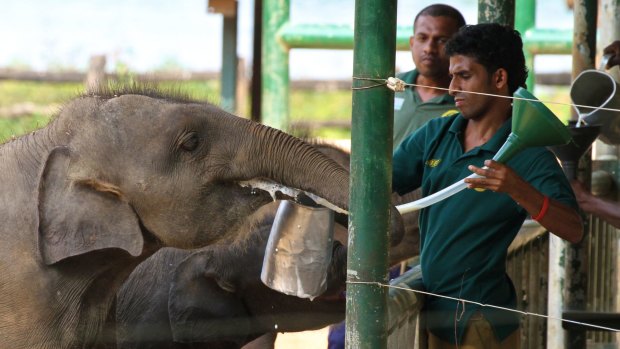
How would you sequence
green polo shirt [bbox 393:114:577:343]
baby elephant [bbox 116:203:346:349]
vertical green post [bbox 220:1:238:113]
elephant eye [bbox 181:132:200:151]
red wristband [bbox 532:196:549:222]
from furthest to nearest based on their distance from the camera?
vertical green post [bbox 220:1:238:113]
baby elephant [bbox 116:203:346:349]
elephant eye [bbox 181:132:200:151]
green polo shirt [bbox 393:114:577:343]
red wristband [bbox 532:196:549:222]

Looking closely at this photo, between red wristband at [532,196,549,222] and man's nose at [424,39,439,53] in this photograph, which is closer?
red wristband at [532,196,549,222]

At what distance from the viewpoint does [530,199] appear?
370 centimetres

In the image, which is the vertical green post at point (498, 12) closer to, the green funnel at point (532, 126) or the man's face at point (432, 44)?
the man's face at point (432, 44)

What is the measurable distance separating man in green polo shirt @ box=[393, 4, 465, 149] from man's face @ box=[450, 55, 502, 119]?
71.4 inches

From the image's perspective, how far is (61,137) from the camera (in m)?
4.52

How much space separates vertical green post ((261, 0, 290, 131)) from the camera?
8906 mm

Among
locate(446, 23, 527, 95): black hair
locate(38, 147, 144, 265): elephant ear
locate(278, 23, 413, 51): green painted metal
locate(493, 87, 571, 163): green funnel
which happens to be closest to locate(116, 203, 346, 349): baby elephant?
locate(38, 147, 144, 265): elephant ear

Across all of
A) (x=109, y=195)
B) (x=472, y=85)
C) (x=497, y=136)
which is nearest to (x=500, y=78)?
(x=472, y=85)

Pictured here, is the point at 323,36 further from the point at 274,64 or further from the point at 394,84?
the point at 394,84

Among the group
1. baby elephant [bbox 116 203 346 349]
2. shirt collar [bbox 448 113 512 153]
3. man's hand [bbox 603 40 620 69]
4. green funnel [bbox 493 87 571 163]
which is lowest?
baby elephant [bbox 116 203 346 349]

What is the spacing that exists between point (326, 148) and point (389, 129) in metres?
2.45

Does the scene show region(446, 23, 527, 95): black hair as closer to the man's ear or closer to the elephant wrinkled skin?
the man's ear

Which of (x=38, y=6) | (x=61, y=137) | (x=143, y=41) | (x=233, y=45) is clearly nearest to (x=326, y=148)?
(x=61, y=137)

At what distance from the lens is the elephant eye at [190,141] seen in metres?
4.47
